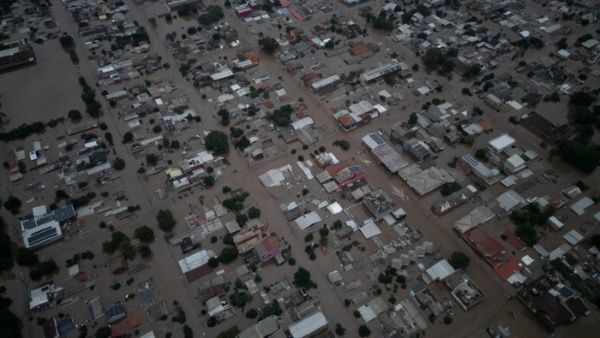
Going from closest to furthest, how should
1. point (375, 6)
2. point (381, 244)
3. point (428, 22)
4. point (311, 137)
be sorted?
point (381, 244) < point (311, 137) < point (428, 22) < point (375, 6)

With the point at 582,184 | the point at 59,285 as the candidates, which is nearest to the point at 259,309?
the point at 59,285

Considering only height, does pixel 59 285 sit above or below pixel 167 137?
below

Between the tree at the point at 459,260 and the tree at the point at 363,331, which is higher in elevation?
the tree at the point at 459,260

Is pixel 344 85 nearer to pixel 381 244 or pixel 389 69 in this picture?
pixel 389 69

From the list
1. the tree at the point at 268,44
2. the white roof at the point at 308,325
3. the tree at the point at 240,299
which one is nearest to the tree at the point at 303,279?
the white roof at the point at 308,325

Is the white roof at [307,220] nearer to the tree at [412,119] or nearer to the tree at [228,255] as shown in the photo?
the tree at [228,255]

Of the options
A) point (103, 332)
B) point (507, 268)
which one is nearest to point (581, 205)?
point (507, 268)

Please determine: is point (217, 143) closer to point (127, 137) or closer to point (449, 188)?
point (127, 137)
